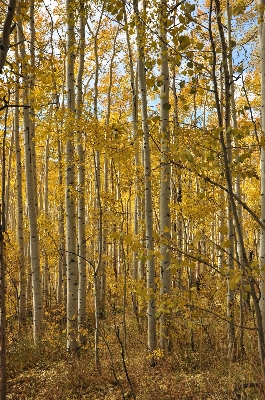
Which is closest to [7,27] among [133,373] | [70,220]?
[70,220]

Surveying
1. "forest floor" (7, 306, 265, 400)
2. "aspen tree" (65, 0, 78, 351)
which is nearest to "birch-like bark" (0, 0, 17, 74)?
"forest floor" (7, 306, 265, 400)

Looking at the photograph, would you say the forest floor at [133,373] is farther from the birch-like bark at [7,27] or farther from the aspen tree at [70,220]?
the birch-like bark at [7,27]

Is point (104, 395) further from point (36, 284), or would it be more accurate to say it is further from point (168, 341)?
point (36, 284)

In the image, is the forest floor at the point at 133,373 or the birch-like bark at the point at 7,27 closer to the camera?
the birch-like bark at the point at 7,27

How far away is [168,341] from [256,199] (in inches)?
305

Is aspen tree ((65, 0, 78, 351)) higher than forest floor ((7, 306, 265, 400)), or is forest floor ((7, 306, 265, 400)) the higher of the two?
aspen tree ((65, 0, 78, 351))

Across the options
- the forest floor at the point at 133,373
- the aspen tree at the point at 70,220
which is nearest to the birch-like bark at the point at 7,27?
the forest floor at the point at 133,373

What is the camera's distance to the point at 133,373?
206 inches

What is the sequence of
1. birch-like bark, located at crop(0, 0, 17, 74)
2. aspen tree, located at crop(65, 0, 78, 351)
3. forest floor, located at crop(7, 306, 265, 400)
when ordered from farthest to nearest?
aspen tree, located at crop(65, 0, 78, 351) < forest floor, located at crop(7, 306, 265, 400) < birch-like bark, located at crop(0, 0, 17, 74)

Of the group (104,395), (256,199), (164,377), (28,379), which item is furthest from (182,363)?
(256,199)

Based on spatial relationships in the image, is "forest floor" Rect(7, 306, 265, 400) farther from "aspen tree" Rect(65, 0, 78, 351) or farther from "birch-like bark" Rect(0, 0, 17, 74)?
"birch-like bark" Rect(0, 0, 17, 74)

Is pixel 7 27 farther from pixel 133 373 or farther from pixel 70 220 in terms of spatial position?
pixel 133 373

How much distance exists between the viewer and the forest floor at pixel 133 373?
4.37 metres

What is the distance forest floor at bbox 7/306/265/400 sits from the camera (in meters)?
4.37
